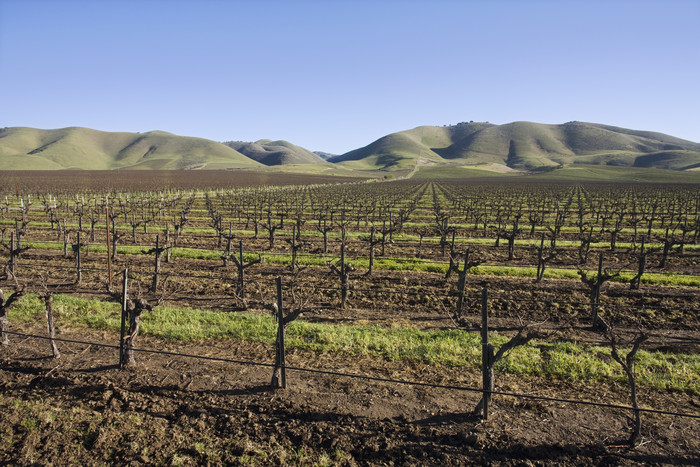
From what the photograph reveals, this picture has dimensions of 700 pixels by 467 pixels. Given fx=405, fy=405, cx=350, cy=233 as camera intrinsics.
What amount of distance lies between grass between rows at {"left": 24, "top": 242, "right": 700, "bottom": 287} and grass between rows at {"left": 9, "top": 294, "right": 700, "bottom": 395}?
6.15 meters

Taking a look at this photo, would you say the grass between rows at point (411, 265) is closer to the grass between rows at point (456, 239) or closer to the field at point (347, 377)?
the field at point (347, 377)

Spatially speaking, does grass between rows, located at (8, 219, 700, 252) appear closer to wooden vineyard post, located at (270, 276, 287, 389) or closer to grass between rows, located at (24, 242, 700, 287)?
grass between rows, located at (24, 242, 700, 287)

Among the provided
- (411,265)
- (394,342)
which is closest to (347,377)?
(394,342)

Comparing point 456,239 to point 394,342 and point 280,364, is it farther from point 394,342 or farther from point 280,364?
point 280,364

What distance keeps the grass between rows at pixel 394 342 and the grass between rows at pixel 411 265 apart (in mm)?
6145

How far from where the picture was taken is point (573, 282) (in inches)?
657

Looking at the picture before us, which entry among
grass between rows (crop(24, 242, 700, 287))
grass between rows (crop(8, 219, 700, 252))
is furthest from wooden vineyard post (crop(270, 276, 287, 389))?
grass between rows (crop(8, 219, 700, 252))

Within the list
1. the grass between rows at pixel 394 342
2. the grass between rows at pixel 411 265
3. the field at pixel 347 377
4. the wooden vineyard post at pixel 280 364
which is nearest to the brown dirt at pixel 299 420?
the field at pixel 347 377

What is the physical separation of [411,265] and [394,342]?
30.9 feet

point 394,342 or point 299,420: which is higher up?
point 394,342

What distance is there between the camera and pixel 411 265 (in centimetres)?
1927

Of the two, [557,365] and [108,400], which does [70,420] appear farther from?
[557,365]

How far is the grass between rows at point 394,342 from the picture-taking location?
867 centimetres

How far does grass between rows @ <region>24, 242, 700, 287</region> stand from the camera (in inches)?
676
